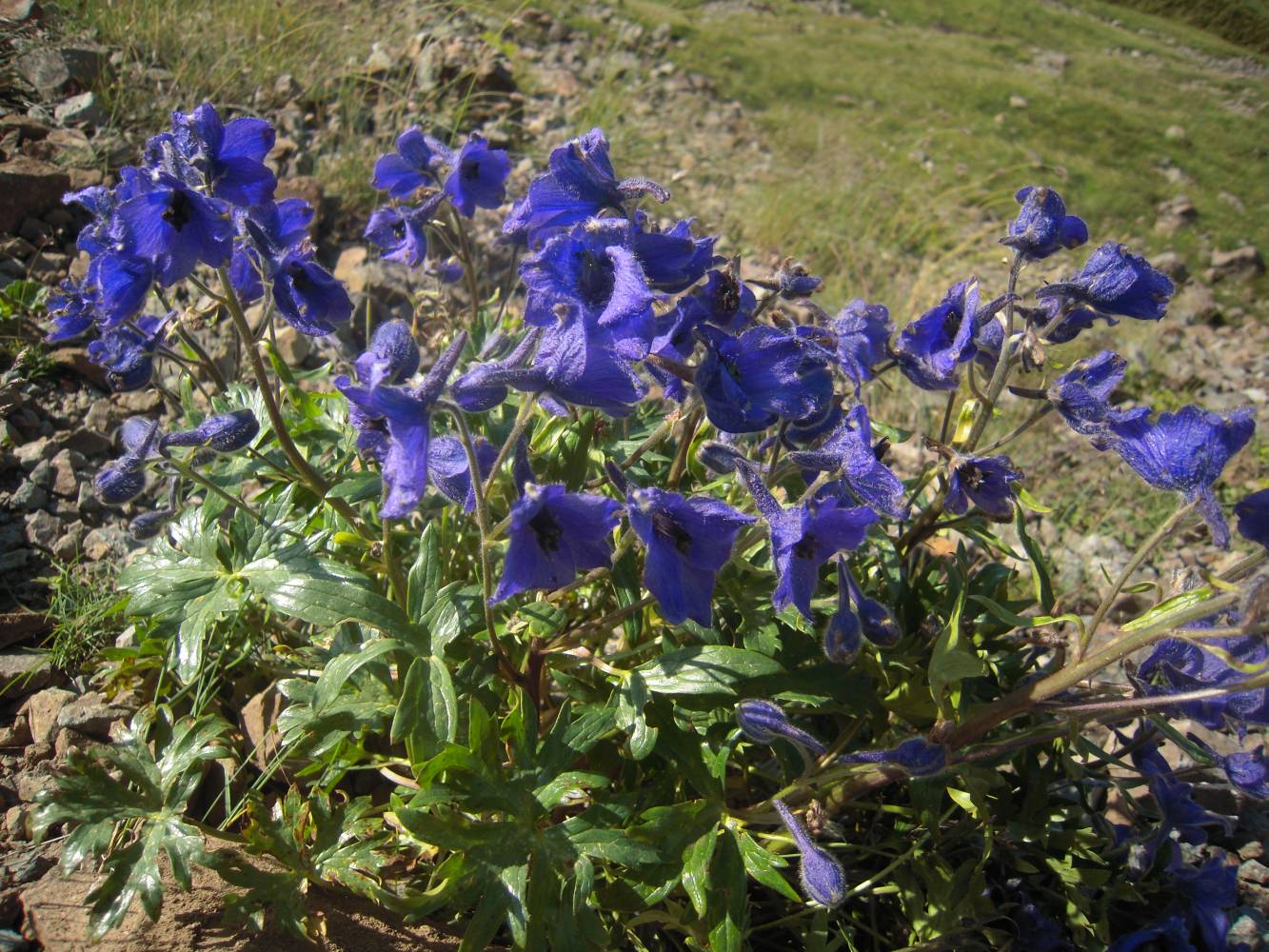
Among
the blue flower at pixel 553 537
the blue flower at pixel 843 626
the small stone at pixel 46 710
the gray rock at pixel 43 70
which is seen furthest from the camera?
the gray rock at pixel 43 70

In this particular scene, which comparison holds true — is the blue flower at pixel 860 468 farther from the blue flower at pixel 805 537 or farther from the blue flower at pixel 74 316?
the blue flower at pixel 74 316

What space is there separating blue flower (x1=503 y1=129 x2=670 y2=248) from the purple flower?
97 centimetres

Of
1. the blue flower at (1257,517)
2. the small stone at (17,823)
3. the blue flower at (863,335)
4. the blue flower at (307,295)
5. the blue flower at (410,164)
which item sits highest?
→ the blue flower at (1257,517)

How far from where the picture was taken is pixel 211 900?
2371mm

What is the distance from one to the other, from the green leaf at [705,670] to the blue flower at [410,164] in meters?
1.90

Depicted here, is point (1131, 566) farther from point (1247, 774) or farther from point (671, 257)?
point (671, 257)

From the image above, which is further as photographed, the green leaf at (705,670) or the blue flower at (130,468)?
the blue flower at (130,468)

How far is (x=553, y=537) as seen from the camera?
1.72 meters

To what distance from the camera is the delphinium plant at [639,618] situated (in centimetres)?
179

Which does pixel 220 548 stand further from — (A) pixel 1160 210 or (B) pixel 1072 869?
(A) pixel 1160 210

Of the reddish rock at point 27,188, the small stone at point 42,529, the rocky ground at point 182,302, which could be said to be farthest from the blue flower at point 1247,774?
the reddish rock at point 27,188

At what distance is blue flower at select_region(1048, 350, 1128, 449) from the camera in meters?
2.04

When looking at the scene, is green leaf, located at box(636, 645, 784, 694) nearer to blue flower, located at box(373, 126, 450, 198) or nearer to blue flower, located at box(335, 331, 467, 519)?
blue flower, located at box(335, 331, 467, 519)

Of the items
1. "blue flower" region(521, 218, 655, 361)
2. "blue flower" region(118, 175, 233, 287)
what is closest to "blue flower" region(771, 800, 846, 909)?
"blue flower" region(521, 218, 655, 361)
